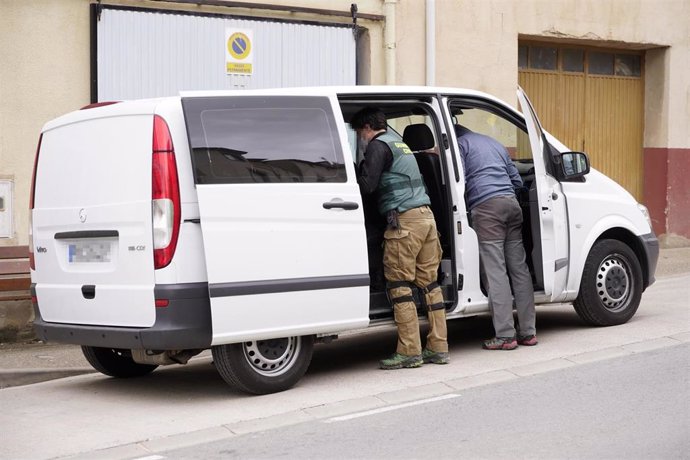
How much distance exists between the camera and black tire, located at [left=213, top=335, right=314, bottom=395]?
7.22 metres

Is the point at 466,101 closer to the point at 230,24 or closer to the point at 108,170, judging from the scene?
the point at 108,170

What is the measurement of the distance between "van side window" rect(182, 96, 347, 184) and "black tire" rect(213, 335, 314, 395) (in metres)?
1.07

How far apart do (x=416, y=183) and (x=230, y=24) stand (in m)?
5.05

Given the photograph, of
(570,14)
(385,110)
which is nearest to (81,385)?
(385,110)

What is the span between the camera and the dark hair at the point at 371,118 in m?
8.08

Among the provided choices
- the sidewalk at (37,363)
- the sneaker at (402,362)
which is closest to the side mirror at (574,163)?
the sneaker at (402,362)

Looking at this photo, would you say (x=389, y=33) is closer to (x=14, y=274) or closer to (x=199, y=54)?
(x=199, y=54)

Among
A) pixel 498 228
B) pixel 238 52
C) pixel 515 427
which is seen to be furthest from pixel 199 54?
pixel 515 427

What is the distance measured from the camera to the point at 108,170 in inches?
284

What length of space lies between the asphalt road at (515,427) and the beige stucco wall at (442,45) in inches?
223

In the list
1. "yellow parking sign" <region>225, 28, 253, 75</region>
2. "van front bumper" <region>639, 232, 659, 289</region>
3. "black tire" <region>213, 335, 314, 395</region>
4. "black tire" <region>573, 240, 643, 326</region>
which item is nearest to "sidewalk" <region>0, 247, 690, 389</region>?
"black tire" <region>213, 335, 314, 395</region>

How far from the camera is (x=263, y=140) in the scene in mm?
7301

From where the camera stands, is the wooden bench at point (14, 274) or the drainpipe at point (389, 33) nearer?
the wooden bench at point (14, 274)

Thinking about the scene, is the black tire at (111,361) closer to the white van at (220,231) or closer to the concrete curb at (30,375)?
the white van at (220,231)
